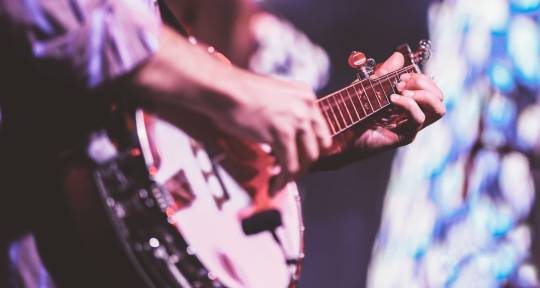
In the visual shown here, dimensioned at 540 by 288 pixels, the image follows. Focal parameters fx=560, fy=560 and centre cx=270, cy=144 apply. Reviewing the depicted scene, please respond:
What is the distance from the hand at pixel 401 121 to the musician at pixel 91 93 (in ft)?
1.27

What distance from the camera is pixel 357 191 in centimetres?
198

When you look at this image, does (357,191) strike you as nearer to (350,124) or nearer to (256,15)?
(256,15)

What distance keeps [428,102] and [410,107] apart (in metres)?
0.05

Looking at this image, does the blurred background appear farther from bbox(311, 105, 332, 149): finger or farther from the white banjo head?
bbox(311, 105, 332, 149): finger

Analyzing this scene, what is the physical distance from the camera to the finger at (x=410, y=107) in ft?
3.27

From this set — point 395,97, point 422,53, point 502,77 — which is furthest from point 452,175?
point 395,97

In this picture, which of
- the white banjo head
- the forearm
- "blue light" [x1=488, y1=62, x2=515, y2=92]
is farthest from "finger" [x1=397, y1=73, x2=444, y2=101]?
"blue light" [x1=488, y1=62, x2=515, y2=92]

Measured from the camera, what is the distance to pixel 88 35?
1.59 feet

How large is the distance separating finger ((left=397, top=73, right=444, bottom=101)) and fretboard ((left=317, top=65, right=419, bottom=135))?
0.04ft

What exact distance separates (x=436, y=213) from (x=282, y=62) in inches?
32.4

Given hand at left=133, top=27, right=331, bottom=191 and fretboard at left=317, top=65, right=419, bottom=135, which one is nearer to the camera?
hand at left=133, top=27, right=331, bottom=191

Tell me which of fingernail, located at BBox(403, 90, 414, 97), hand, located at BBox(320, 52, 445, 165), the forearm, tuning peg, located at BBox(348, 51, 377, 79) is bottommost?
hand, located at BBox(320, 52, 445, 165)

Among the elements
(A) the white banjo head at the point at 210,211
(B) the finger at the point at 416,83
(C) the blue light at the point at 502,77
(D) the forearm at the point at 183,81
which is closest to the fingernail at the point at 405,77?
(B) the finger at the point at 416,83

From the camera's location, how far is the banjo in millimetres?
561
